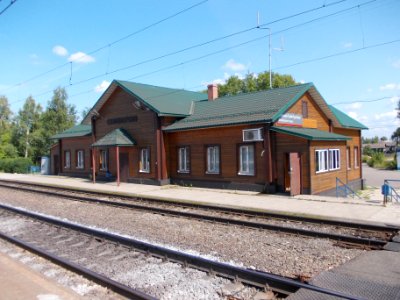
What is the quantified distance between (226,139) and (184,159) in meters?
3.72

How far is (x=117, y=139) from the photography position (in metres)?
23.3

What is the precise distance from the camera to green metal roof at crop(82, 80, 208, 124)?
74.3 ft

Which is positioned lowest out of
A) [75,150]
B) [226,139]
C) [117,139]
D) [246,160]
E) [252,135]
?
[246,160]

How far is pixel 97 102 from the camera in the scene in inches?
1038

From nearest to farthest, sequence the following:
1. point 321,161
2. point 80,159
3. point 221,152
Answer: point 321,161 < point 221,152 < point 80,159

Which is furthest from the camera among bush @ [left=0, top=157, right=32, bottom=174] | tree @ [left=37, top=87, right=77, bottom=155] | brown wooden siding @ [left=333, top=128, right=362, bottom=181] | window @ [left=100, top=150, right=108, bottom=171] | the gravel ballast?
tree @ [left=37, top=87, right=77, bottom=155]

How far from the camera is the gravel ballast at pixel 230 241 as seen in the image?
6996 millimetres

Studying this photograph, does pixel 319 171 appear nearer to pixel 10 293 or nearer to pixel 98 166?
pixel 10 293

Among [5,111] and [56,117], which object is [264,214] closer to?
[56,117]

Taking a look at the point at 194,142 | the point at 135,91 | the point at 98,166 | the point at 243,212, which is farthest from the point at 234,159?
the point at 98,166

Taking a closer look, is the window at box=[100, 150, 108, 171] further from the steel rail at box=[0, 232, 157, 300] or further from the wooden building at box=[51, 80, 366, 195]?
the steel rail at box=[0, 232, 157, 300]

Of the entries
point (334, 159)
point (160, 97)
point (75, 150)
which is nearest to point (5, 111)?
point (75, 150)

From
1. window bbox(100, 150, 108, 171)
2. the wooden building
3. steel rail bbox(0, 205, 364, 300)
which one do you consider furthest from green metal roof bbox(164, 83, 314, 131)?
steel rail bbox(0, 205, 364, 300)

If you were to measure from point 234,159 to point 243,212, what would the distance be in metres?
6.92
